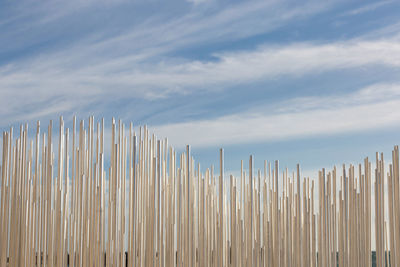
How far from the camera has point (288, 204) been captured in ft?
7.36

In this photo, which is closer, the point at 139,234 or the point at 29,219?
the point at 139,234

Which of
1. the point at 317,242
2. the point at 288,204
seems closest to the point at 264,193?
the point at 288,204

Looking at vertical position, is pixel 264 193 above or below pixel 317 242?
above

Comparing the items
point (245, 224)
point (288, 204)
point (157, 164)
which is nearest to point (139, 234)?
point (157, 164)

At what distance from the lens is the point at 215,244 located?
7.33ft

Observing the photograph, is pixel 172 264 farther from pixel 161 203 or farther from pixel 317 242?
pixel 317 242

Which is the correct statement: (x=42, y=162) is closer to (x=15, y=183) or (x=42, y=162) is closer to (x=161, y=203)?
(x=15, y=183)

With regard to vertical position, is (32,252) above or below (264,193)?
below

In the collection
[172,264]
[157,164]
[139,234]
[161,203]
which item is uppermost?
[157,164]

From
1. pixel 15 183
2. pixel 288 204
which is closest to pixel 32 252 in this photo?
pixel 15 183

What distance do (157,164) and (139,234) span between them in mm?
327

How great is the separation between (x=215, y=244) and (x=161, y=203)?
1.02 ft

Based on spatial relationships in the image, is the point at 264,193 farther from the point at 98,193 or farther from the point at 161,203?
the point at 98,193

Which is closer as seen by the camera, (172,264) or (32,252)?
(172,264)
